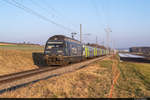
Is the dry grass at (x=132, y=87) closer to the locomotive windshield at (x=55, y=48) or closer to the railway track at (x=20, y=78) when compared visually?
the railway track at (x=20, y=78)

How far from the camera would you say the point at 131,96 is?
22.4 feet

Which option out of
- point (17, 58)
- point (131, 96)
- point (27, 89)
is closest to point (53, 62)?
point (17, 58)

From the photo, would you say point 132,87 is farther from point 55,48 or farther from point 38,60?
point 38,60

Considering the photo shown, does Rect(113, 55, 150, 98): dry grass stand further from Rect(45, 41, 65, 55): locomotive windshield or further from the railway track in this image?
Rect(45, 41, 65, 55): locomotive windshield

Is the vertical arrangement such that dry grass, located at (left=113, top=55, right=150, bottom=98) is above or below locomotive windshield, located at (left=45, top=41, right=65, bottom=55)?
below

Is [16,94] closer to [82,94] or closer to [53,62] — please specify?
[82,94]

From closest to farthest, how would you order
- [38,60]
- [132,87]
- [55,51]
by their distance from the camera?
1. [132,87]
2. [55,51]
3. [38,60]

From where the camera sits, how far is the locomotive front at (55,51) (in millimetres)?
17013

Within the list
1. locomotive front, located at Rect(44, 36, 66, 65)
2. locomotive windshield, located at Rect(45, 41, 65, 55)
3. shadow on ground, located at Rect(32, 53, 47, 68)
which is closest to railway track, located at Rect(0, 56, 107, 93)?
locomotive front, located at Rect(44, 36, 66, 65)

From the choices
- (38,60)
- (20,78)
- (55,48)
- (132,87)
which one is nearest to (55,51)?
(55,48)

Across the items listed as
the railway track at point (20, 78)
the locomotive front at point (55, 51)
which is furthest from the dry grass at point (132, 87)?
the locomotive front at point (55, 51)

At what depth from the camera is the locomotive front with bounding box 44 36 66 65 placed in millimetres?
17013

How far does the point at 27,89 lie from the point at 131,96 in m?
4.74

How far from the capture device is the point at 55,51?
17344 millimetres
